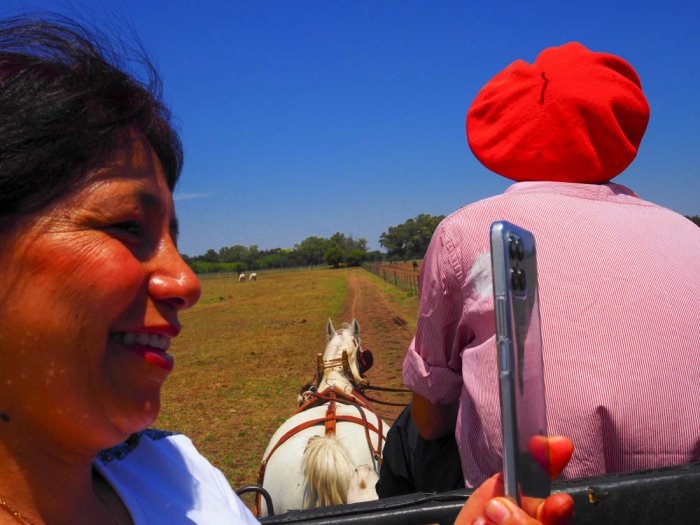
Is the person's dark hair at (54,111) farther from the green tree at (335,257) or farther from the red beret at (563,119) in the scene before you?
the green tree at (335,257)

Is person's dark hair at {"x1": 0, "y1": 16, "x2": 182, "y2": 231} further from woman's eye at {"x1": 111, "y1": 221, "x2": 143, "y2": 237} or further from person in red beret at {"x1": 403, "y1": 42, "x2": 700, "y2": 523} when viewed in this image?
person in red beret at {"x1": 403, "y1": 42, "x2": 700, "y2": 523}

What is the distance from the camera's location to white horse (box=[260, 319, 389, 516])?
11.6 ft

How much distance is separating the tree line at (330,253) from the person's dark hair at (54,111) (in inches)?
2941

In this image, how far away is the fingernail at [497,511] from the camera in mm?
783

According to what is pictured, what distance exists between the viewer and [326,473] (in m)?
3.52

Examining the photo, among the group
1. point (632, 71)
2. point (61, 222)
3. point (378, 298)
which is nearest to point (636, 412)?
point (632, 71)

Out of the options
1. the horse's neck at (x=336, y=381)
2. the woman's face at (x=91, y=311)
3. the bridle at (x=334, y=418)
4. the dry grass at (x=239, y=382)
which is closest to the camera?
the woman's face at (x=91, y=311)

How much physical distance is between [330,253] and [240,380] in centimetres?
8870

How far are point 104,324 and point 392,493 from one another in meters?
1.70

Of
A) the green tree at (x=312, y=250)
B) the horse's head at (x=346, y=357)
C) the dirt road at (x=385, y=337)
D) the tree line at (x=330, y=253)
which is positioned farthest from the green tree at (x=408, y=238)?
the horse's head at (x=346, y=357)

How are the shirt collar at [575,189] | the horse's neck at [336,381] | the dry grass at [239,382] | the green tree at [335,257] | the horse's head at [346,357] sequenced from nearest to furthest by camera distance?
the shirt collar at [575,189], the horse's neck at [336,381], the horse's head at [346,357], the dry grass at [239,382], the green tree at [335,257]

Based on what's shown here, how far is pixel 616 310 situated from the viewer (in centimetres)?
140

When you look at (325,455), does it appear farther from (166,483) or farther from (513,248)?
(513,248)

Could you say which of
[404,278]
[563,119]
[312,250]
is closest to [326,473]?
[563,119]
